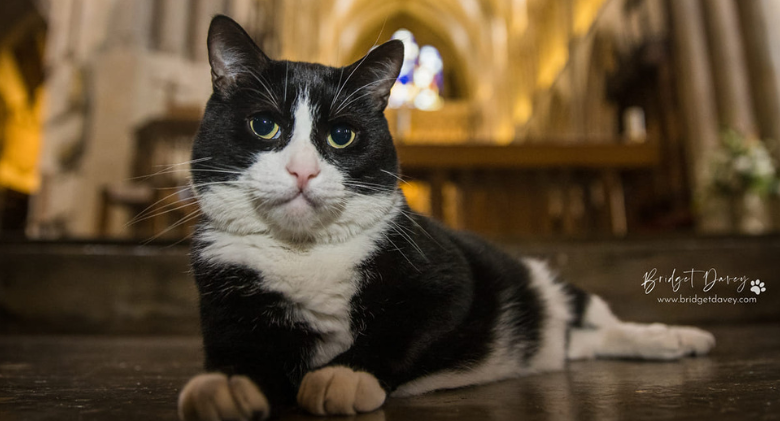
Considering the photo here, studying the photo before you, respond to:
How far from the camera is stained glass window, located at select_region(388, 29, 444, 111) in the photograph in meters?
12.8

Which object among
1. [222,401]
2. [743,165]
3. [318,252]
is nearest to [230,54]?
[318,252]

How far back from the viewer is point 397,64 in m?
0.91

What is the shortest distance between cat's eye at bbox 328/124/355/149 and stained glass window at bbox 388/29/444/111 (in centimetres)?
1164

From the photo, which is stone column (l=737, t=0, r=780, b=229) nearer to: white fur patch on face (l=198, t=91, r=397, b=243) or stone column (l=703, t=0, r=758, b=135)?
stone column (l=703, t=0, r=758, b=135)

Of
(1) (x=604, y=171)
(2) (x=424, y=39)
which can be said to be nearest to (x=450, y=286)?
(1) (x=604, y=171)

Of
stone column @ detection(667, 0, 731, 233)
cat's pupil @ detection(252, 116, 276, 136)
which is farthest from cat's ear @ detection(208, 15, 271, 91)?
stone column @ detection(667, 0, 731, 233)

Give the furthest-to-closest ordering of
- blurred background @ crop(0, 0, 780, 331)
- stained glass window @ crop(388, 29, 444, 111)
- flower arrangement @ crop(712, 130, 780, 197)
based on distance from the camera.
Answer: stained glass window @ crop(388, 29, 444, 111), flower arrangement @ crop(712, 130, 780, 197), blurred background @ crop(0, 0, 780, 331)

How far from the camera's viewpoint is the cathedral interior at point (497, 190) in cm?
86

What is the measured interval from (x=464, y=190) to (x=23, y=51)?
22.1ft

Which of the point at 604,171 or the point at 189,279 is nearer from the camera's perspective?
the point at 189,279

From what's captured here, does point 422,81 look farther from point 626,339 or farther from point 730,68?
point 626,339

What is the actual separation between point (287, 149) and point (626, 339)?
905 mm

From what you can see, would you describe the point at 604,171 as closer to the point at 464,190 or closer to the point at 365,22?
the point at 464,190

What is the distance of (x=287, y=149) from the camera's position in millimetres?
743
